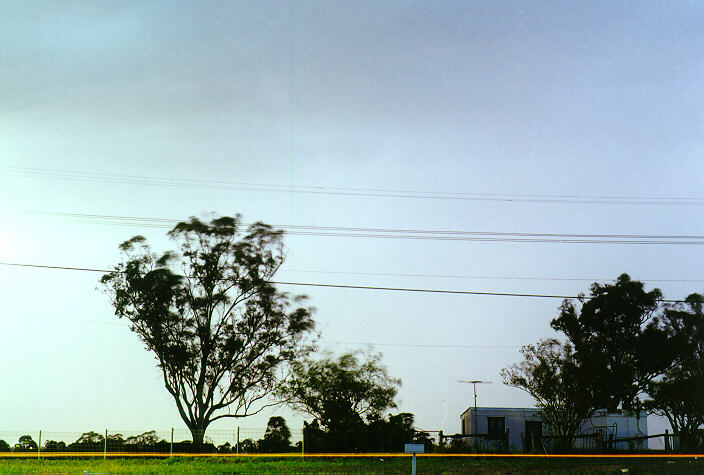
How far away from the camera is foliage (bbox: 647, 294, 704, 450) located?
132 ft

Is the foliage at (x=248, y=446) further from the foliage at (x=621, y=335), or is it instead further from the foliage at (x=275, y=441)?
the foliage at (x=621, y=335)

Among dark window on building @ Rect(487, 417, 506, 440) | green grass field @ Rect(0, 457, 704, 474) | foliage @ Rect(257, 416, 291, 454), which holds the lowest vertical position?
dark window on building @ Rect(487, 417, 506, 440)

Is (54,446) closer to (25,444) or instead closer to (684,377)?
(25,444)

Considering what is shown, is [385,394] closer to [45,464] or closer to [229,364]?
[229,364]

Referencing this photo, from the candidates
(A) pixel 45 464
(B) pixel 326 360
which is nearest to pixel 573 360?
(B) pixel 326 360

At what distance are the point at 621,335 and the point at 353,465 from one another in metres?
20.9

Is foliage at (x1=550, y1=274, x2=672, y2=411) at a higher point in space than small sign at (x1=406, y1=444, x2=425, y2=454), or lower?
higher

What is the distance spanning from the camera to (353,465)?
1009 inches

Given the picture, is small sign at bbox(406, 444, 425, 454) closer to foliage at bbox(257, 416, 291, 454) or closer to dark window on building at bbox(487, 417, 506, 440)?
foliage at bbox(257, 416, 291, 454)

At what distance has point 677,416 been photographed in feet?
136

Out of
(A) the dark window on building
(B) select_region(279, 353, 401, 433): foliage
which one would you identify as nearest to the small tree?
(B) select_region(279, 353, 401, 433): foliage

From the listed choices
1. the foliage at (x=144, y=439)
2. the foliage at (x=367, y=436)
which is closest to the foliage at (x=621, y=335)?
the foliage at (x=367, y=436)

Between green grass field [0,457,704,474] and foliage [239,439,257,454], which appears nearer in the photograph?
green grass field [0,457,704,474]

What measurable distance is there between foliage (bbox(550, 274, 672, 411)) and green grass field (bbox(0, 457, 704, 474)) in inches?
443
